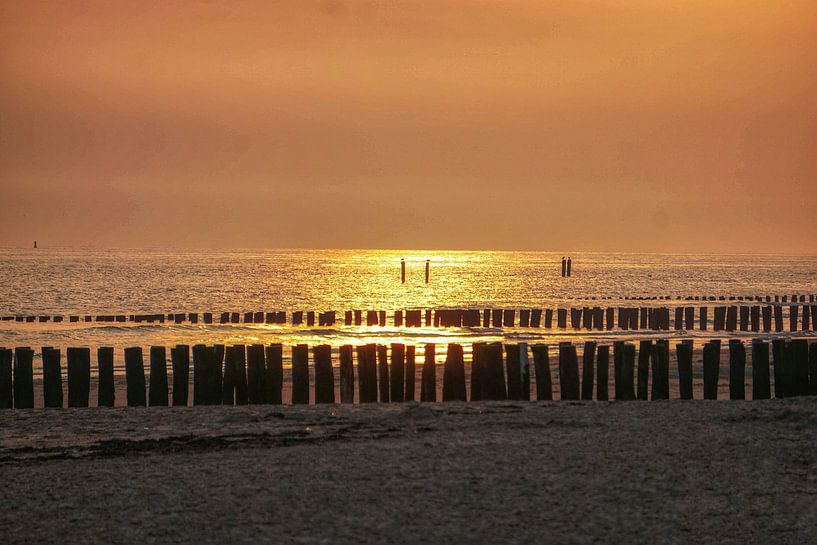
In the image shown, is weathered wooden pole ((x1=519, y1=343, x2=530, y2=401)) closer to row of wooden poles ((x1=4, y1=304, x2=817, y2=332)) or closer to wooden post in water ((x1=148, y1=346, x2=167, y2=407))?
wooden post in water ((x1=148, y1=346, x2=167, y2=407))

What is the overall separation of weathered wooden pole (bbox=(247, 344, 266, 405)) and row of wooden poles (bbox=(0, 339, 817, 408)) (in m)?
0.01

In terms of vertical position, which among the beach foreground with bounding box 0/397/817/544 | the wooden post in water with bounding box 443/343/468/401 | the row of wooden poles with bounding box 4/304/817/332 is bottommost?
the row of wooden poles with bounding box 4/304/817/332

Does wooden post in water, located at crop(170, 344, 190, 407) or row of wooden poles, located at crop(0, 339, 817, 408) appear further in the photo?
wooden post in water, located at crop(170, 344, 190, 407)

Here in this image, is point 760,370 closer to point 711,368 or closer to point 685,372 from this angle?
point 711,368

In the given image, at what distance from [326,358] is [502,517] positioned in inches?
287

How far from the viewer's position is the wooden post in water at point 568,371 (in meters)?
15.0

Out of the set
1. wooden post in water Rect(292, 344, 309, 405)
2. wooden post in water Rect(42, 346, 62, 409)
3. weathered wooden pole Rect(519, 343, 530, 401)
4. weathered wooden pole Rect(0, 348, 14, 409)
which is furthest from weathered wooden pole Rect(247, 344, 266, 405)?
weathered wooden pole Rect(519, 343, 530, 401)

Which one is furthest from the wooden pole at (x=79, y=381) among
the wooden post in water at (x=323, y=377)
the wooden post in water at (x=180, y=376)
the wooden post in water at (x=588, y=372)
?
the wooden post in water at (x=588, y=372)

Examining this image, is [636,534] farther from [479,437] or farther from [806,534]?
[479,437]

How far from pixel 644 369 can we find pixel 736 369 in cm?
130

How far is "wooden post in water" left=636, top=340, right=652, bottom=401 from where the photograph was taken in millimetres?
15070

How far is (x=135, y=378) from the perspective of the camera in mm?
15141

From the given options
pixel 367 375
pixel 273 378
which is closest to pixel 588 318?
pixel 367 375

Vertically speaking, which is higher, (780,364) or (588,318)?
(780,364)
